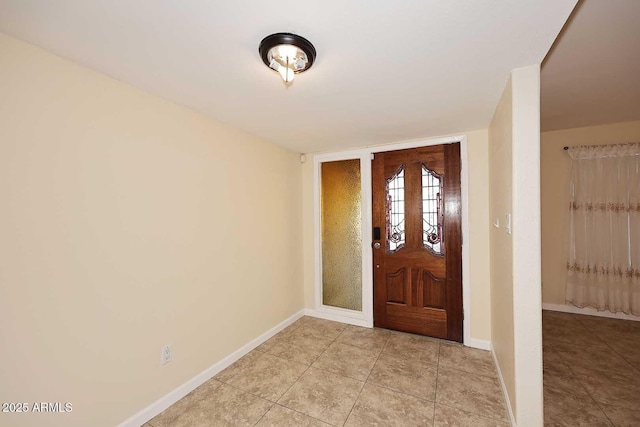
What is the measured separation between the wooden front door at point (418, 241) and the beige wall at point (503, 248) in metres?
0.41

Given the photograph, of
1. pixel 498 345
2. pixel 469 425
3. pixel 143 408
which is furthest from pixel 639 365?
pixel 143 408

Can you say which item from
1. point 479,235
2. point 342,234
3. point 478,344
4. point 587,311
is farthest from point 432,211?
point 587,311

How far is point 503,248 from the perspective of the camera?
1.93 m

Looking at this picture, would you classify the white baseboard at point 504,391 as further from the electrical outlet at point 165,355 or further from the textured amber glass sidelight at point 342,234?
the electrical outlet at point 165,355

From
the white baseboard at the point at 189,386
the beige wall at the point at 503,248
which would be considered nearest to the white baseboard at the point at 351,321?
the beige wall at the point at 503,248

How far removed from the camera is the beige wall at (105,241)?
127cm

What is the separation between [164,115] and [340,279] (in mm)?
2698

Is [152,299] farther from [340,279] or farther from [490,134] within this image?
[490,134]

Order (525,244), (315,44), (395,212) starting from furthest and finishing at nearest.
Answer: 1. (395,212)
2. (525,244)
3. (315,44)

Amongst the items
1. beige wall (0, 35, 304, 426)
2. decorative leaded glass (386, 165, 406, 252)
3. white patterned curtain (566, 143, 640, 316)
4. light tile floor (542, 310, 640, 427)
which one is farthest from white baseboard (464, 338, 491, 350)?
beige wall (0, 35, 304, 426)

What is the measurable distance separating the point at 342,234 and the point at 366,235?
0.37m

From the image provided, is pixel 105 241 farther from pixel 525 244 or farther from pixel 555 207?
pixel 555 207

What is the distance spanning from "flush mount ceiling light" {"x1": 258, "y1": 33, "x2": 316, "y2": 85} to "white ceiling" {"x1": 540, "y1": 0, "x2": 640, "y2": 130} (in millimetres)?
1399

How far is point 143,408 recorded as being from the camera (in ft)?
5.73
